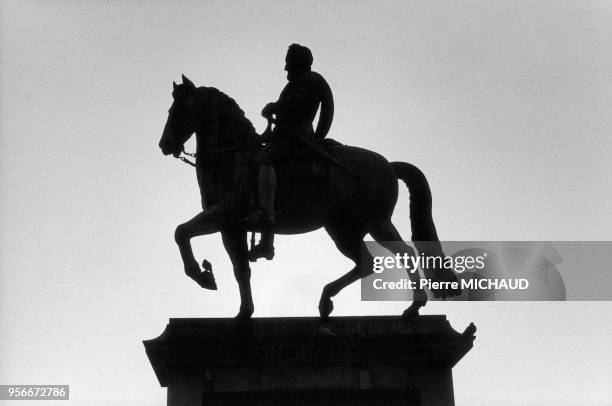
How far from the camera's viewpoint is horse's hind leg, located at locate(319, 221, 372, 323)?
10969mm

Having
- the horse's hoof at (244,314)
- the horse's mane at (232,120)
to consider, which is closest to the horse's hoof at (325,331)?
the horse's hoof at (244,314)

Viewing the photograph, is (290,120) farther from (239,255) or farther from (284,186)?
(239,255)

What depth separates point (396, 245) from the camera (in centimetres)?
1122

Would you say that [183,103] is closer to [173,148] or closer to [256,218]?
[173,148]

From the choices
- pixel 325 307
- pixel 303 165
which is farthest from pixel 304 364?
pixel 303 165

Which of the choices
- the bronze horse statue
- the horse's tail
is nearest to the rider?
the bronze horse statue

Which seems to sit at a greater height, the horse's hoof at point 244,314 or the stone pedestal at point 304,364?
the horse's hoof at point 244,314

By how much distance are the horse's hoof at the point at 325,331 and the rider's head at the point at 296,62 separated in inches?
143

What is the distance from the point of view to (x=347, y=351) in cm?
1032

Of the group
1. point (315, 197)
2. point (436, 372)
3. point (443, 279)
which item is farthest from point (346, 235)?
point (436, 372)

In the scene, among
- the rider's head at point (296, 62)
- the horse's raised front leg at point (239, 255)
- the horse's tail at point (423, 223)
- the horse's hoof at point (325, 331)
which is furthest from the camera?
the rider's head at point (296, 62)

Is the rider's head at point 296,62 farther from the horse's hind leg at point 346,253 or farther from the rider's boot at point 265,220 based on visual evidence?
the horse's hind leg at point 346,253

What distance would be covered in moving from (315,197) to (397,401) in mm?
2804

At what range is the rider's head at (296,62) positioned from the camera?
40.1 ft
